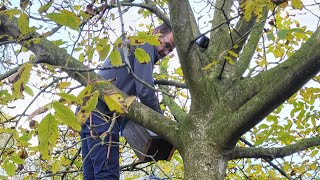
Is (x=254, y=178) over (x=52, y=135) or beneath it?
over

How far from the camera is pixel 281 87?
1.88 m

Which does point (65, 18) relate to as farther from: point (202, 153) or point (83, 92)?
point (202, 153)

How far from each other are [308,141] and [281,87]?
87cm

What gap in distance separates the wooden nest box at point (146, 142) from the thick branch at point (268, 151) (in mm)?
457

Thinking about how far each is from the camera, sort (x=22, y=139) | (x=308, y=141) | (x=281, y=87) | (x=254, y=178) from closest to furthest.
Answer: (x=281, y=87)
(x=22, y=139)
(x=308, y=141)
(x=254, y=178)

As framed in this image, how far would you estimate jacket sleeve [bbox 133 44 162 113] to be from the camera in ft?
7.84

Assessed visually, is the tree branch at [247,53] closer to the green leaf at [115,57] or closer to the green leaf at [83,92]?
the green leaf at [115,57]

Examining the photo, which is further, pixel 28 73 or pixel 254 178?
pixel 254 178

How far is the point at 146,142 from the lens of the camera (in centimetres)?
256

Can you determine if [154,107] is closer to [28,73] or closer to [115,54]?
[115,54]

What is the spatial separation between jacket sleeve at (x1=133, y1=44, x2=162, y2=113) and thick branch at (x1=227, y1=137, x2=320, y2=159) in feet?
1.87

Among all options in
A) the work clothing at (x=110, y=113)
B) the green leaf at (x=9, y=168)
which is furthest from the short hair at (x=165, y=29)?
the green leaf at (x=9, y=168)

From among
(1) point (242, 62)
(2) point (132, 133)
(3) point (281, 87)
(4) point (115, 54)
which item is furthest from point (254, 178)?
(4) point (115, 54)

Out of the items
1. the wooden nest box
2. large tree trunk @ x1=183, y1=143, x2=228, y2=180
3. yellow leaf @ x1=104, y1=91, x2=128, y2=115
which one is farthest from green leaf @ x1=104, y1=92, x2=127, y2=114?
the wooden nest box
